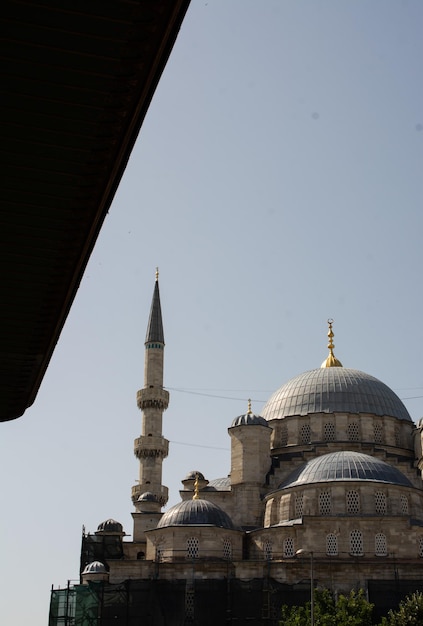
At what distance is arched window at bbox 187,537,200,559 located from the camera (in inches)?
1270

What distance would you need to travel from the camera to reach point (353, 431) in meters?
38.8

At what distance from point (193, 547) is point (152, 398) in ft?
37.0

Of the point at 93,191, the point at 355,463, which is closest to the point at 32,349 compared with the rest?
the point at 93,191

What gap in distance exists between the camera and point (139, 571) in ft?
105

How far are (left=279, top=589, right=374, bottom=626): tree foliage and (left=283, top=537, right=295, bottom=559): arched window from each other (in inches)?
110

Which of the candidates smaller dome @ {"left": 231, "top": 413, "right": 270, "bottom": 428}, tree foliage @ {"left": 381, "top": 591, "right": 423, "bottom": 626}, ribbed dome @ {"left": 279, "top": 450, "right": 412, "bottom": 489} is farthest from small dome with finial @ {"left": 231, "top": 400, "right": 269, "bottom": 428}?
tree foliage @ {"left": 381, "top": 591, "right": 423, "bottom": 626}

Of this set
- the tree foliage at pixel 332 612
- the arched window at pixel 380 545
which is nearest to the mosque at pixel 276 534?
the arched window at pixel 380 545

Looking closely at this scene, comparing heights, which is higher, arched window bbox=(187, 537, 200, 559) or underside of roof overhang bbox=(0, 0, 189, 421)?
arched window bbox=(187, 537, 200, 559)

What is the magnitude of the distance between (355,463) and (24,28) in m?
29.6

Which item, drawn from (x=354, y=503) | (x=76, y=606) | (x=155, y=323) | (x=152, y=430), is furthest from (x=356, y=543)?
(x=155, y=323)

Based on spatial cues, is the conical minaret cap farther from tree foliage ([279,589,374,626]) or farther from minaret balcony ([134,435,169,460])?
tree foliage ([279,589,374,626])

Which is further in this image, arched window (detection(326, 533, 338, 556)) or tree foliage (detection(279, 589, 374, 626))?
arched window (detection(326, 533, 338, 556))

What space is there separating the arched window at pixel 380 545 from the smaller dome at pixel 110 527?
1306cm

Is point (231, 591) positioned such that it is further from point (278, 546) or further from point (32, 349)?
point (32, 349)
